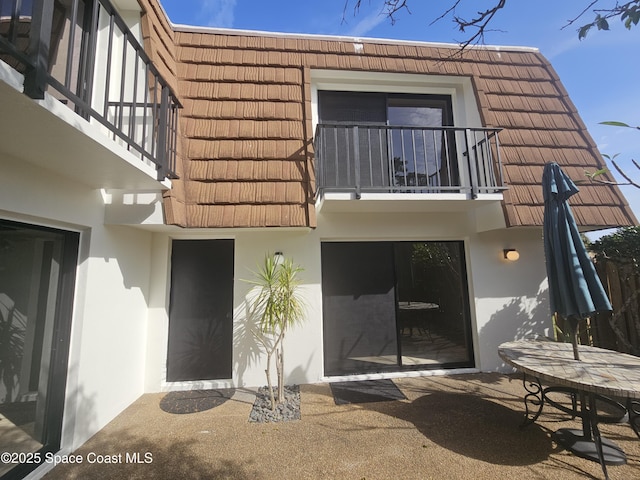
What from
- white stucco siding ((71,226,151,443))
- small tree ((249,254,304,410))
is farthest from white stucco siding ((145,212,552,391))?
white stucco siding ((71,226,151,443))

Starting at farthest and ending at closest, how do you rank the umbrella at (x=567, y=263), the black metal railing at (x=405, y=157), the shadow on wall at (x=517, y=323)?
the shadow on wall at (x=517, y=323), the black metal railing at (x=405, y=157), the umbrella at (x=567, y=263)

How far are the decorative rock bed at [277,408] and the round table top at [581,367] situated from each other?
262 cm

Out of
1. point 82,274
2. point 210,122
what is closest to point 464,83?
point 210,122

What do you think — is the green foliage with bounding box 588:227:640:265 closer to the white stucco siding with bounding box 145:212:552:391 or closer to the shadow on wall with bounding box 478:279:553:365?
the white stucco siding with bounding box 145:212:552:391

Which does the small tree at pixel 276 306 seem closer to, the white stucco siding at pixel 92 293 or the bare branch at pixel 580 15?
the white stucco siding at pixel 92 293

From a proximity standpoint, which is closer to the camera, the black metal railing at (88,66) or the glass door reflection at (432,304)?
the black metal railing at (88,66)

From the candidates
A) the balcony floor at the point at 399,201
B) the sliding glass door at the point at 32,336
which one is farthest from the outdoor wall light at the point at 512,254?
the sliding glass door at the point at 32,336

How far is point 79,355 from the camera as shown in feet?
10.4

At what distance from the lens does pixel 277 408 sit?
12.6 ft

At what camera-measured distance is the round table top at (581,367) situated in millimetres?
2322

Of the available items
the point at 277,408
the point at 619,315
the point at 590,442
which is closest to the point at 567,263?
the point at 590,442

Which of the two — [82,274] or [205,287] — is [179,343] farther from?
[82,274]

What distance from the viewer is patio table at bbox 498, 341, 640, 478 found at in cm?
236

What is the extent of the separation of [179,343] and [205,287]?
0.97m
